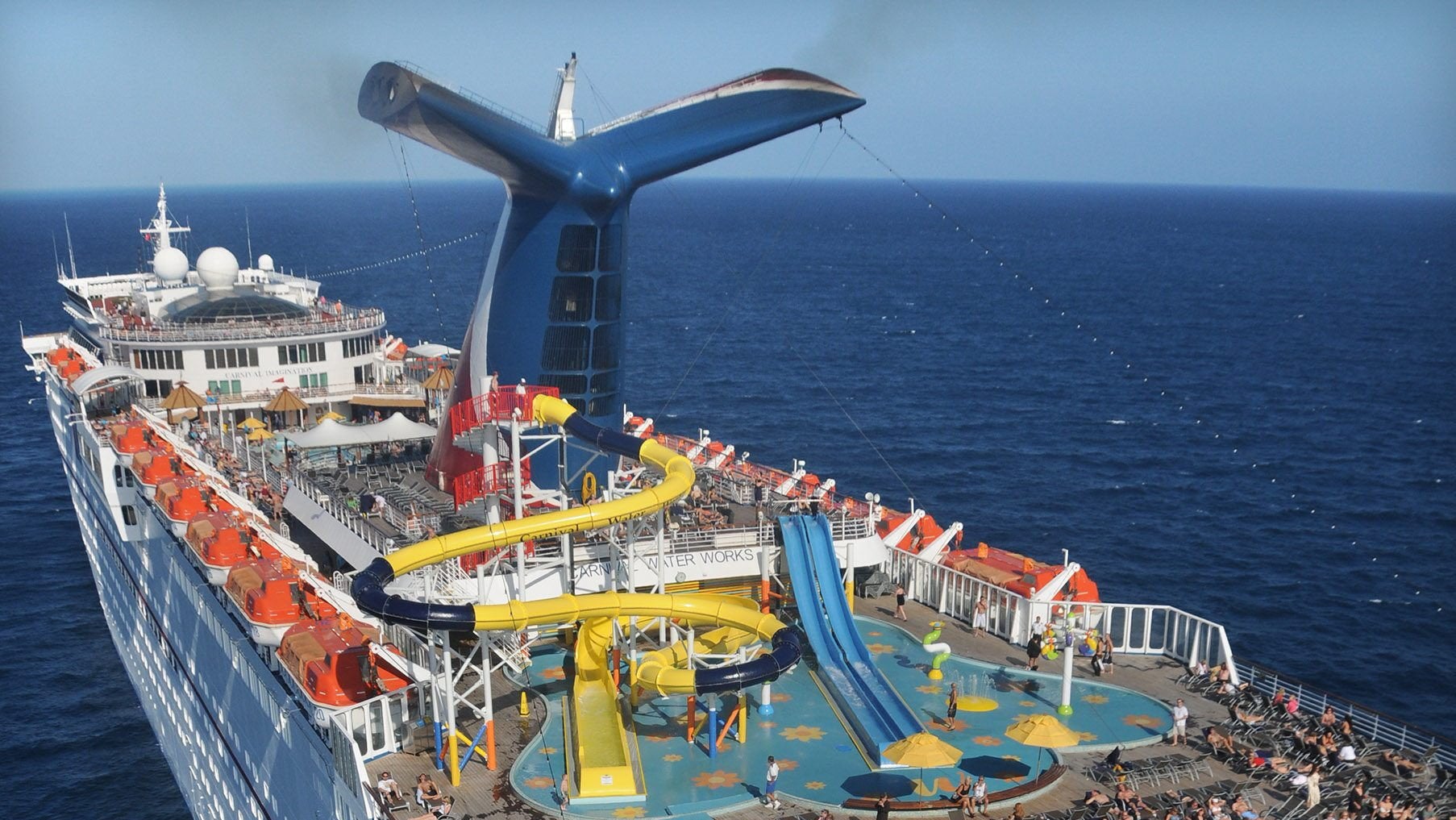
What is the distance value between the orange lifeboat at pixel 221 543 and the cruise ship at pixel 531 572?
13 centimetres

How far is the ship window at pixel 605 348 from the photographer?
39938 millimetres

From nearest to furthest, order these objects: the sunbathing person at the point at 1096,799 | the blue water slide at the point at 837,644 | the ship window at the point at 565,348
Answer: the sunbathing person at the point at 1096,799 → the blue water slide at the point at 837,644 → the ship window at the point at 565,348

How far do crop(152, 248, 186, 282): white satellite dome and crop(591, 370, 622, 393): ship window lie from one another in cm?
3634

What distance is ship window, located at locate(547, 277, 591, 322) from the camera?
3856 cm

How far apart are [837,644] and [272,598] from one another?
14790 mm

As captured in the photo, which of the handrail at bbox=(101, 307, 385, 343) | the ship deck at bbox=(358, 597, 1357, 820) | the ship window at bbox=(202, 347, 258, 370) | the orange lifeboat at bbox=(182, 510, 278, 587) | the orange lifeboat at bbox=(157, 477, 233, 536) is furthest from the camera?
the ship window at bbox=(202, 347, 258, 370)

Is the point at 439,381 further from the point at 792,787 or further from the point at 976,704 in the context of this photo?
the point at 792,787

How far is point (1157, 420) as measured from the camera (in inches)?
3767

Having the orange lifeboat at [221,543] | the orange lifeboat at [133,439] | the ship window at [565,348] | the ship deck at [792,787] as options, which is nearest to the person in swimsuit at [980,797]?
the ship deck at [792,787]

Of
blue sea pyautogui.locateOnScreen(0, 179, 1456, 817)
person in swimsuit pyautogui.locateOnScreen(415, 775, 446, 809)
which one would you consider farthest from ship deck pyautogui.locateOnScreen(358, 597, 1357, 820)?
blue sea pyautogui.locateOnScreen(0, 179, 1456, 817)

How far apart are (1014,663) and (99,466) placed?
37.7 m

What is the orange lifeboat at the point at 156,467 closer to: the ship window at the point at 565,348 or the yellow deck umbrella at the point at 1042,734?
the ship window at the point at 565,348

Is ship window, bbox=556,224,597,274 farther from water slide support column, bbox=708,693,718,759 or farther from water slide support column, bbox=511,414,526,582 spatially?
water slide support column, bbox=708,693,718,759

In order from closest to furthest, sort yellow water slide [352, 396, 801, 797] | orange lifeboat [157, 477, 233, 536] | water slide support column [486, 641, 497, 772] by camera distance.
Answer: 1. yellow water slide [352, 396, 801, 797]
2. water slide support column [486, 641, 497, 772]
3. orange lifeboat [157, 477, 233, 536]
